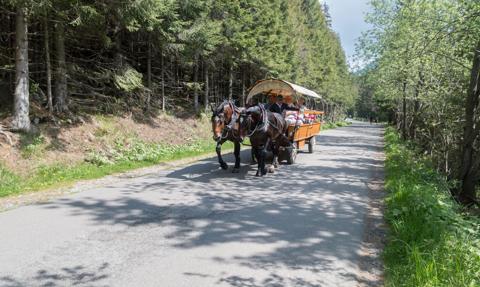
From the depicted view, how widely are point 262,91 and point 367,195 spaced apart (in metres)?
7.40

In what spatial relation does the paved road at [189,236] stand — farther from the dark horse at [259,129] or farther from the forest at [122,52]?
the forest at [122,52]

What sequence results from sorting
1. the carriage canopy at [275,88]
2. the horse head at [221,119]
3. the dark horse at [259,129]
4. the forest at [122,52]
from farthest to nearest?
1. the carriage canopy at [275,88]
2. the forest at [122,52]
3. the dark horse at [259,129]
4. the horse head at [221,119]

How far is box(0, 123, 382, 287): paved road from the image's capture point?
4645 millimetres

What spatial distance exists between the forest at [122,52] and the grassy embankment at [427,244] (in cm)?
997

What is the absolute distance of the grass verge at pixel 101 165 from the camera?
9.23 metres

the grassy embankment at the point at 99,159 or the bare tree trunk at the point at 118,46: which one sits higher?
the bare tree trunk at the point at 118,46

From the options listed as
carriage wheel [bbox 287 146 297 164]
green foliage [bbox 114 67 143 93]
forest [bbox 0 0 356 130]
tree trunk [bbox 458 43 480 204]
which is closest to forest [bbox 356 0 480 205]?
tree trunk [bbox 458 43 480 204]

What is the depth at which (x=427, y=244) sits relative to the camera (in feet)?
17.1

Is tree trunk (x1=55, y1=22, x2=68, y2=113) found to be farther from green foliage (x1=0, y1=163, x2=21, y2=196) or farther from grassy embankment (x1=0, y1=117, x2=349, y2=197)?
green foliage (x1=0, y1=163, x2=21, y2=196)

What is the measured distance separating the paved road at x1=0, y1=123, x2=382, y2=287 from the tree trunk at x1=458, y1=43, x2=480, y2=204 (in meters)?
2.82

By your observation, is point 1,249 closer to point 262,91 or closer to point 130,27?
point 130,27

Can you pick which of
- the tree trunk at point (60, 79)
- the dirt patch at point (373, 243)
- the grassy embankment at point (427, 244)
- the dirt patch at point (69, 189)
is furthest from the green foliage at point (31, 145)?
the grassy embankment at point (427, 244)

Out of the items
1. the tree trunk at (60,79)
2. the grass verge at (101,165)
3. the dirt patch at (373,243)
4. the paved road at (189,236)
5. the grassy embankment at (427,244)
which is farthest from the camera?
the tree trunk at (60,79)

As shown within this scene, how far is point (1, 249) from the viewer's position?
5.26 meters
